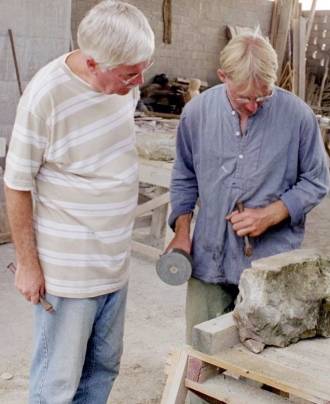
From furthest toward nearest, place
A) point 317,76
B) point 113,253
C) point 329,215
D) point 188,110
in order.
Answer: point 317,76 → point 329,215 → point 188,110 → point 113,253

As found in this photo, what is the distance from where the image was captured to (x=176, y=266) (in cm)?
269

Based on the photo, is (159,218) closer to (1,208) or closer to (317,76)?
(1,208)

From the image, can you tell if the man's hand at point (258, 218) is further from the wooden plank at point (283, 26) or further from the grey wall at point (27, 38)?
the wooden plank at point (283, 26)

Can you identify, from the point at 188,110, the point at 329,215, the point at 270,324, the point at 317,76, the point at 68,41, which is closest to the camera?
the point at 270,324

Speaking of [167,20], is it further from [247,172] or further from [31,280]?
[31,280]

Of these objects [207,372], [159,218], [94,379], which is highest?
[207,372]

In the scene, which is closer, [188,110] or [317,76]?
[188,110]

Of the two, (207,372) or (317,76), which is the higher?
(207,372)

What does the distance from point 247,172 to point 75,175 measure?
0.68 meters

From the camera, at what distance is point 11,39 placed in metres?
6.03

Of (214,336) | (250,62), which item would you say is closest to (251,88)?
(250,62)

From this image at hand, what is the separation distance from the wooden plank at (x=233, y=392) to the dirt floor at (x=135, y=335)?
4.08 ft

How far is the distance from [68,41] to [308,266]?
4734mm

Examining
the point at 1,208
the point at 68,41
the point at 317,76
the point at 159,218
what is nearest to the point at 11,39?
the point at 68,41
